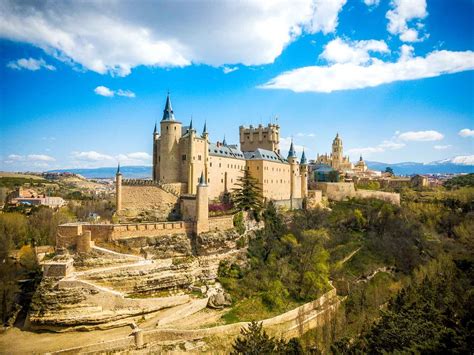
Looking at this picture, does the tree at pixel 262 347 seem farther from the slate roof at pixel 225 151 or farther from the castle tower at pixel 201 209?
the slate roof at pixel 225 151

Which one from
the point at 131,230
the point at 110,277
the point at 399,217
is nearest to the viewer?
the point at 110,277

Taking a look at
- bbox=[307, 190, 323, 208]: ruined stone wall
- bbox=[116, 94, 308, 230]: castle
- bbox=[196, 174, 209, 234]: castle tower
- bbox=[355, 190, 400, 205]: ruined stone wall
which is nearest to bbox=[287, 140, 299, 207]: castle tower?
bbox=[307, 190, 323, 208]: ruined stone wall

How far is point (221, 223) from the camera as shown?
110 ft

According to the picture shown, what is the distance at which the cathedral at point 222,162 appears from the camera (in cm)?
3609

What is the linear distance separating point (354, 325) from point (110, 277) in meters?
16.9

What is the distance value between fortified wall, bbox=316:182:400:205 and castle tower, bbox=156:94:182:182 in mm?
26214

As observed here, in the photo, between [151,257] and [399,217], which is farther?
[399,217]

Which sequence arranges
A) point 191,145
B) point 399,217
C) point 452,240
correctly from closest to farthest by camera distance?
point 191,145 < point 452,240 < point 399,217

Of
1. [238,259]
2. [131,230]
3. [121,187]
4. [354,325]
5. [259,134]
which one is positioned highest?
[259,134]

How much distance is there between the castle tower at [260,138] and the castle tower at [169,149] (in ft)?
54.3

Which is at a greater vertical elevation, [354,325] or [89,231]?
[89,231]

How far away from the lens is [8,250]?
113ft

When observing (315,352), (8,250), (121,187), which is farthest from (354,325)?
(8,250)

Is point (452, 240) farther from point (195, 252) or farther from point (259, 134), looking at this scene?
point (195, 252)
